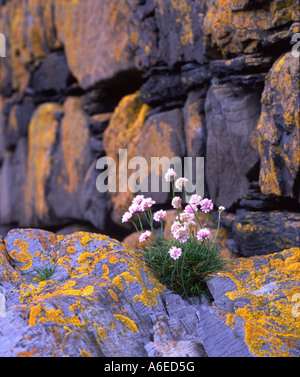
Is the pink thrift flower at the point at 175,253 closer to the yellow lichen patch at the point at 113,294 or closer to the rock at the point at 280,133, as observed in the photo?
the yellow lichen patch at the point at 113,294

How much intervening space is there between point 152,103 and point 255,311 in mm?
4961

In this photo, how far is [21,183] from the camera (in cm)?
1205

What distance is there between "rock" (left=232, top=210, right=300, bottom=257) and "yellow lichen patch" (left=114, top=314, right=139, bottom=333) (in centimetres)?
241

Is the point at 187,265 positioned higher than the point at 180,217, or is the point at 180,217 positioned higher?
the point at 180,217

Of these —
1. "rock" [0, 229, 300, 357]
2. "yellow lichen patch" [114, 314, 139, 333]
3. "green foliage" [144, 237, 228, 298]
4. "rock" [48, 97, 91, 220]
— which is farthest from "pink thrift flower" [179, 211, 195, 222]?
"rock" [48, 97, 91, 220]

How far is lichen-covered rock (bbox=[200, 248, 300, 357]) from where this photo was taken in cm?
257

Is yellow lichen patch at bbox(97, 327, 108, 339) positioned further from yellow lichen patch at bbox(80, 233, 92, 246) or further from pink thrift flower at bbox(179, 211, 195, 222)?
pink thrift flower at bbox(179, 211, 195, 222)

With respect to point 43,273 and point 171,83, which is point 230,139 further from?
point 43,273

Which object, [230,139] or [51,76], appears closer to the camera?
[230,139]

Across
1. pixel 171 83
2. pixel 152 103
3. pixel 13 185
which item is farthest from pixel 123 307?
pixel 13 185

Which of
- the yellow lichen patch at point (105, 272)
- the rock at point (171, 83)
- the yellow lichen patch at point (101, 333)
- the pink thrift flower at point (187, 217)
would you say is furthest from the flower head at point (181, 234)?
the rock at point (171, 83)

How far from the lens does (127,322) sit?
2768mm
